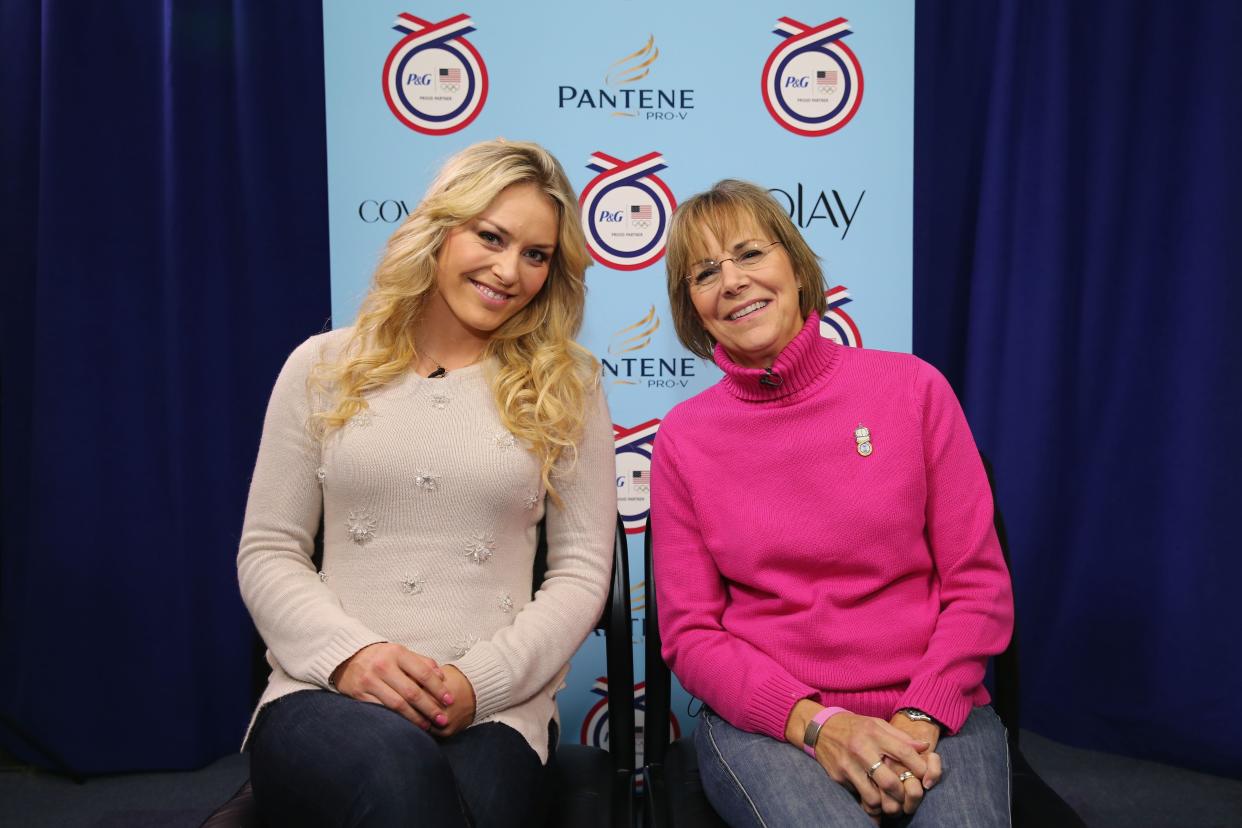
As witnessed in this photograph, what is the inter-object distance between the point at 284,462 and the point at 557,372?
1.61ft

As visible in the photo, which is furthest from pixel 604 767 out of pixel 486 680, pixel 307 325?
pixel 307 325

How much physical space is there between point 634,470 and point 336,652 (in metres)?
1.10

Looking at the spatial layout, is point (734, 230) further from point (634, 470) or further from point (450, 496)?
point (634, 470)

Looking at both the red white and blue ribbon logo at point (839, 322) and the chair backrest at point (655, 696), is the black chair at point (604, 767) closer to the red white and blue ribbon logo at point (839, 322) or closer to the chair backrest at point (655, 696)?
the chair backrest at point (655, 696)

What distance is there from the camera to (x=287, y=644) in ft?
4.46

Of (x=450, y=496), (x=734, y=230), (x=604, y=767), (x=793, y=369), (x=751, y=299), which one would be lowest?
(x=604, y=767)

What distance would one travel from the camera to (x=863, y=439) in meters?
1.45

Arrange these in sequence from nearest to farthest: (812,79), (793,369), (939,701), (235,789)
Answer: (939,701)
(793,369)
(812,79)
(235,789)

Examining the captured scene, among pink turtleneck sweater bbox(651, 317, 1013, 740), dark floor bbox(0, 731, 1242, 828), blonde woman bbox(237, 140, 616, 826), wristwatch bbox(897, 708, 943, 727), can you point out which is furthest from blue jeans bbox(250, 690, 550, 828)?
dark floor bbox(0, 731, 1242, 828)

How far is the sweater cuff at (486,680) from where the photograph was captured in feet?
4.35

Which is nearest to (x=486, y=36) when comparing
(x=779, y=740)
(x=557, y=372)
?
(x=557, y=372)

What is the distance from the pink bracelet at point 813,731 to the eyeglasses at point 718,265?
749 mm

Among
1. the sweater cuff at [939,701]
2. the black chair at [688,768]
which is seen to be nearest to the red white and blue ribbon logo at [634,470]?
the black chair at [688,768]

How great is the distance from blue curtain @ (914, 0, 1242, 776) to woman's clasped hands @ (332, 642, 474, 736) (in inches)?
66.3
